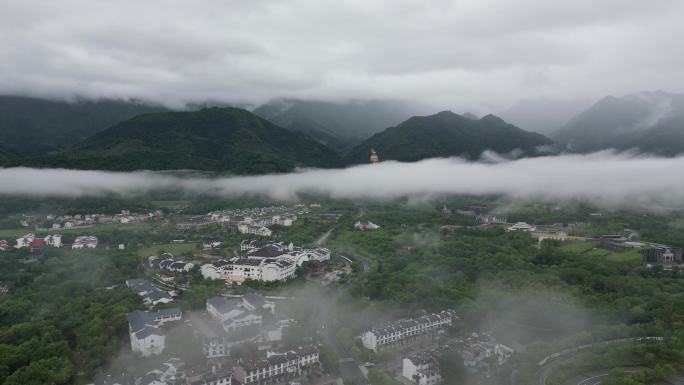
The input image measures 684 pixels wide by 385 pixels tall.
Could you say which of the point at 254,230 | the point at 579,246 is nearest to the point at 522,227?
the point at 579,246

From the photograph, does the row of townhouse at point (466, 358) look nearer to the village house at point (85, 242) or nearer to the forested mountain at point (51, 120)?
the village house at point (85, 242)

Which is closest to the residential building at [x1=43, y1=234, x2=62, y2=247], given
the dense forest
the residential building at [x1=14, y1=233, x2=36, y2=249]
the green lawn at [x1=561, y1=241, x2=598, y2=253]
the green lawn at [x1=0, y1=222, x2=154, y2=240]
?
the residential building at [x1=14, y1=233, x2=36, y2=249]

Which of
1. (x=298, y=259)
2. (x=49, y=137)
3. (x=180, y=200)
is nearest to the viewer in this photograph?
(x=298, y=259)

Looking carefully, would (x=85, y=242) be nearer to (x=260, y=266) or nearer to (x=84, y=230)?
Result: (x=84, y=230)

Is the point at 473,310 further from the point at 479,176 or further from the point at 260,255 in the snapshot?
the point at 479,176

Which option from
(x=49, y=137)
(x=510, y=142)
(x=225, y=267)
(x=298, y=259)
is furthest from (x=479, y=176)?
(x=49, y=137)

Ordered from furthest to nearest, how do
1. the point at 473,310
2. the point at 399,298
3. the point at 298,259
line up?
the point at 298,259 < the point at 399,298 < the point at 473,310

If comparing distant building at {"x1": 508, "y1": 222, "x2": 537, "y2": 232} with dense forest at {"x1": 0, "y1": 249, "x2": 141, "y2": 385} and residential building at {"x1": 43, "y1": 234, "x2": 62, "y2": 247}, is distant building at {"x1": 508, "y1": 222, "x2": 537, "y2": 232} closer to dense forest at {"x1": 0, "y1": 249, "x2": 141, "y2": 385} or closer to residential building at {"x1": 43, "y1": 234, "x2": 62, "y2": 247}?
dense forest at {"x1": 0, "y1": 249, "x2": 141, "y2": 385}
